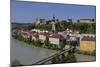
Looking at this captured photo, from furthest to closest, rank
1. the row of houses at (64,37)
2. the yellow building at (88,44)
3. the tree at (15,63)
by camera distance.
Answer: the yellow building at (88,44) < the row of houses at (64,37) < the tree at (15,63)

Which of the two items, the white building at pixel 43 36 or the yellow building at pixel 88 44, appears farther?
the yellow building at pixel 88 44

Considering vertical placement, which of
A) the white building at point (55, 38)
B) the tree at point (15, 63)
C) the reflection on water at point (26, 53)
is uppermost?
the white building at point (55, 38)

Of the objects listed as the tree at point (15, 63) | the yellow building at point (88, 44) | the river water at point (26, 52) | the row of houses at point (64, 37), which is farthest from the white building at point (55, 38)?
the tree at point (15, 63)

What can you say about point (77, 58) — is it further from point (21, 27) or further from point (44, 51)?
point (21, 27)

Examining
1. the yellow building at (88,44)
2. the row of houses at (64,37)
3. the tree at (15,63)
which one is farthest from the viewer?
the yellow building at (88,44)

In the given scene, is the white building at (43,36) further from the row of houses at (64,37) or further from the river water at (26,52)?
the river water at (26,52)

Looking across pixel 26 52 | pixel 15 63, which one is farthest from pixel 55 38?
pixel 15 63
